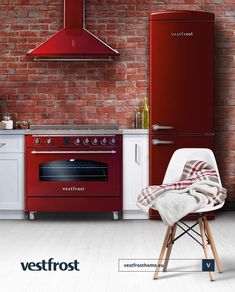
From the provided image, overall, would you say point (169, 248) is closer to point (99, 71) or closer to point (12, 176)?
point (12, 176)

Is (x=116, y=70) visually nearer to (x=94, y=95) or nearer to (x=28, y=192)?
(x=94, y=95)

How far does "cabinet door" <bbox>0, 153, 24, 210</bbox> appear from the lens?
5863mm

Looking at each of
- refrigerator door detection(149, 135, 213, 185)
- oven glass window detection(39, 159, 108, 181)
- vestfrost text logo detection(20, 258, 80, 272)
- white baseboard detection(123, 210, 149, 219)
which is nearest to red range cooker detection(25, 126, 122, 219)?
oven glass window detection(39, 159, 108, 181)

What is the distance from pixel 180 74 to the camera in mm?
5824

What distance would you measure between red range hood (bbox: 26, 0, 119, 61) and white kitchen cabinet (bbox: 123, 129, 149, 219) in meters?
0.84

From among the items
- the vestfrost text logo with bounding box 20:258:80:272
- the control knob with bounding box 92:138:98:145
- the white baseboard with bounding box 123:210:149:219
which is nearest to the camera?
the vestfrost text logo with bounding box 20:258:80:272

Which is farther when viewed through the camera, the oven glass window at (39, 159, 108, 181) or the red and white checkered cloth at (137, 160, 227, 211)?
the oven glass window at (39, 159, 108, 181)

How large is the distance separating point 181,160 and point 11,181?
7.73 ft

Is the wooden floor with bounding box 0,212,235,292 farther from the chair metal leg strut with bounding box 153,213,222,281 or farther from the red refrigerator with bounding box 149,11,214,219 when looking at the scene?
the red refrigerator with bounding box 149,11,214,219

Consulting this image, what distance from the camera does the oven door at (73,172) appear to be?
5.82m

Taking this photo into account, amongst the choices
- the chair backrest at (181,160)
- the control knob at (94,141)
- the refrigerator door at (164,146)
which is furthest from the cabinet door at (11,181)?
the chair backrest at (181,160)

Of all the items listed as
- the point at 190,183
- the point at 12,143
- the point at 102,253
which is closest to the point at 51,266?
the point at 102,253

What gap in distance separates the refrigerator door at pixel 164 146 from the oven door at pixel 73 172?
0.33 meters

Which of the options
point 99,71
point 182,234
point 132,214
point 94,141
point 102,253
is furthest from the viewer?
point 99,71
